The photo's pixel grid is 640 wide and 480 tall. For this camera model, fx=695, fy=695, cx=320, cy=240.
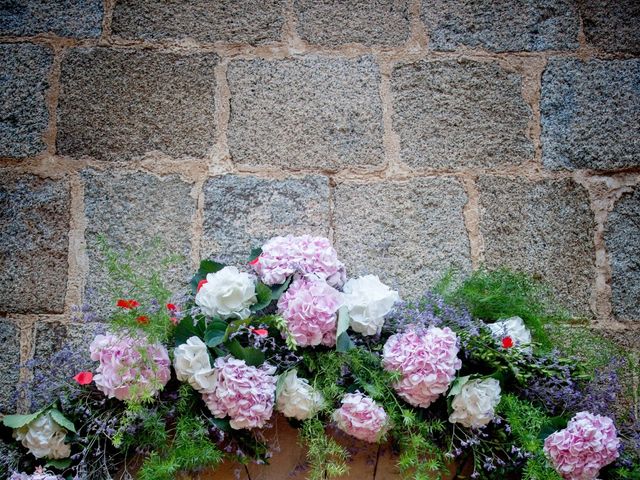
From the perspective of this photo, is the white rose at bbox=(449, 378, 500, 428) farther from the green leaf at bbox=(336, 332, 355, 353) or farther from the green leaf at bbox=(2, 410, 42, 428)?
the green leaf at bbox=(2, 410, 42, 428)

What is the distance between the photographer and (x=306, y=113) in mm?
2359

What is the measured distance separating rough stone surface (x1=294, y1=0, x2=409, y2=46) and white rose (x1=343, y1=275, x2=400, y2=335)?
36.8 inches

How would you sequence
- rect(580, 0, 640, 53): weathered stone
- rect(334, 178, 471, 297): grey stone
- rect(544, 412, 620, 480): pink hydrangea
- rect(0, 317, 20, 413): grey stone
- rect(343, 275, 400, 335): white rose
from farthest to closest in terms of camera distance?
1. rect(580, 0, 640, 53): weathered stone
2. rect(334, 178, 471, 297): grey stone
3. rect(0, 317, 20, 413): grey stone
4. rect(343, 275, 400, 335): white rose
5. rect(544, 412, 620, 480): pink hydrangea

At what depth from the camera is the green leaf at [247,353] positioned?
190 cm

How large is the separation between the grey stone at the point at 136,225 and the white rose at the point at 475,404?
0.92 metres

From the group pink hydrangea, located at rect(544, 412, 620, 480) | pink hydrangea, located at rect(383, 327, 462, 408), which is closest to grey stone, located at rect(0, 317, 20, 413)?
Result: pink hydrangea, located at rect(383, 327, 462, 408)

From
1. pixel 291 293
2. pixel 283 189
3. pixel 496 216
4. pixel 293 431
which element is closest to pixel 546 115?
pixel 496 216

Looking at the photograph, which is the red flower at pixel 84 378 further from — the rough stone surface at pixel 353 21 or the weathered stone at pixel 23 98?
the rough stone surface at pixel 353 21

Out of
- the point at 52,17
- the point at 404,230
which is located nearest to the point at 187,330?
the point at 404,230

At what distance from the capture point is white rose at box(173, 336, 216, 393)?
6.17 feet

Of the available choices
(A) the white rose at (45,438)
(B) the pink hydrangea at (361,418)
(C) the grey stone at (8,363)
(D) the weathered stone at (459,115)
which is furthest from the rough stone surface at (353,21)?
(A) the white rose at (45,438)

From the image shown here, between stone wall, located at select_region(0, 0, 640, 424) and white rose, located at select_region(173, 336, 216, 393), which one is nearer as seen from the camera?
white rose, located at select_region(173, 336, 216, 393)

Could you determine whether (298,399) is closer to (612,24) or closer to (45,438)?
(45,438)

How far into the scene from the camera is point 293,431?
2039mm
